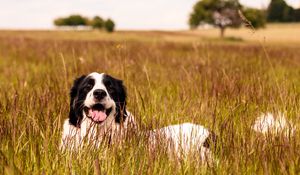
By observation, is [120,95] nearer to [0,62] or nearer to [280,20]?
[0,62]

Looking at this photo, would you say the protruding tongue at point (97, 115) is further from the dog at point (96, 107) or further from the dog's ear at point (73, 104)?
the dog's ear at point (73, 104)

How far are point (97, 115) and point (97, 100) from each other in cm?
13

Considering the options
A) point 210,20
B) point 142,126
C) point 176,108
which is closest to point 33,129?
point 142,126

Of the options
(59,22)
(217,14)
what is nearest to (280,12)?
(217,14)

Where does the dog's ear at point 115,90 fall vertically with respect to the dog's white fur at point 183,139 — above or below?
above

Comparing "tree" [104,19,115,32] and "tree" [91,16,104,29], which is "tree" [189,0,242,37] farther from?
"tree" [91,16,104,29]

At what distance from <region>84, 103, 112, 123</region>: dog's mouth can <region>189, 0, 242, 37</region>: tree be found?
68.7m

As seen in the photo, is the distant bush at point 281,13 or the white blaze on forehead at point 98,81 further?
the distant bush at point 281,13

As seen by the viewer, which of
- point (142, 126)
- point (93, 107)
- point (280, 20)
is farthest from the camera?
point (280, 20)

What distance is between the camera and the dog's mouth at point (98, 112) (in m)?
4.04

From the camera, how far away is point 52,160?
2.77 metres

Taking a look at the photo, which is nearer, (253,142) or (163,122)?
(253,142)

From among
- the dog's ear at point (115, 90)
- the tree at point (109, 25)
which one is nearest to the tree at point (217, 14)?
the tree at point (109, 25)

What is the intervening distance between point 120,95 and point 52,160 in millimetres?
1753
